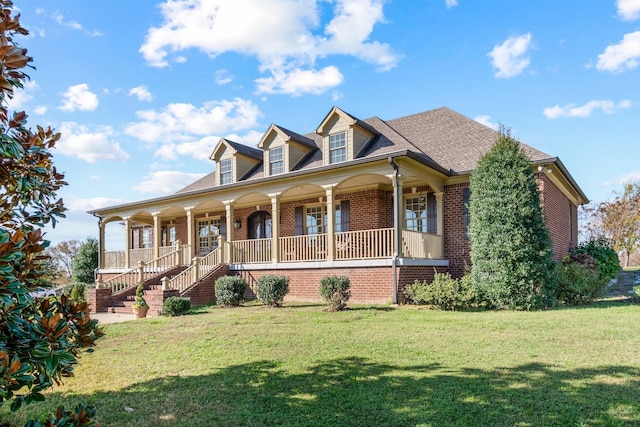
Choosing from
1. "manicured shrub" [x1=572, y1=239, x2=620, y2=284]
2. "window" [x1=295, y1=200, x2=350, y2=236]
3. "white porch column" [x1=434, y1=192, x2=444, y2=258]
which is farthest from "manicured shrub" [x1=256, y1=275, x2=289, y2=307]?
"manicured shrub" [x1=572, y1=239, x2=620, y2=284]

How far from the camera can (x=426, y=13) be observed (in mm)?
12414

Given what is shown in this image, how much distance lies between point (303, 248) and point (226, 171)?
19.7 ft

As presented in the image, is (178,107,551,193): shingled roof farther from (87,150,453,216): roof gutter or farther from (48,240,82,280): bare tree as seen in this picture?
(48,240,82,280): bare tree

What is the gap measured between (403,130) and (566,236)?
8.10 meters

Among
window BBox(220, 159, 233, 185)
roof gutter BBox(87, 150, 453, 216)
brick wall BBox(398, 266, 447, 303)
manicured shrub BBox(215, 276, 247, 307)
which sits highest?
window BBox(220, 159, 233, 185)

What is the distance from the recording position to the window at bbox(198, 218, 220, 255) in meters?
22.2

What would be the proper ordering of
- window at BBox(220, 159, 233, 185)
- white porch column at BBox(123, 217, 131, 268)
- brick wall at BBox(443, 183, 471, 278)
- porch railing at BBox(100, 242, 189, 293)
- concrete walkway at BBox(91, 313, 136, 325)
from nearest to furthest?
concrete walkway at BBox(91, 313, 136, 325) → brick wall at BBox(443, 183, 471, 278) → porch railing at BBox(100, 242, 189, 293) → window at BBox(220, 159, 233, 185) → white porch column at BBox(123, 217, 131, 268)

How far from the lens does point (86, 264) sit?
2492cm

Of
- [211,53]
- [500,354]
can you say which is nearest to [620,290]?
[500,354]

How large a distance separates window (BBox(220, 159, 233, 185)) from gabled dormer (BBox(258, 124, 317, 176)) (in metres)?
2.17

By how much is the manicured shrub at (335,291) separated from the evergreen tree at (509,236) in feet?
11.4

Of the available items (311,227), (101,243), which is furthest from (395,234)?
(101,243)

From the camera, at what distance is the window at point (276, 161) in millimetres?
17469

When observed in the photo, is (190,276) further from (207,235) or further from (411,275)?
(411,275)
